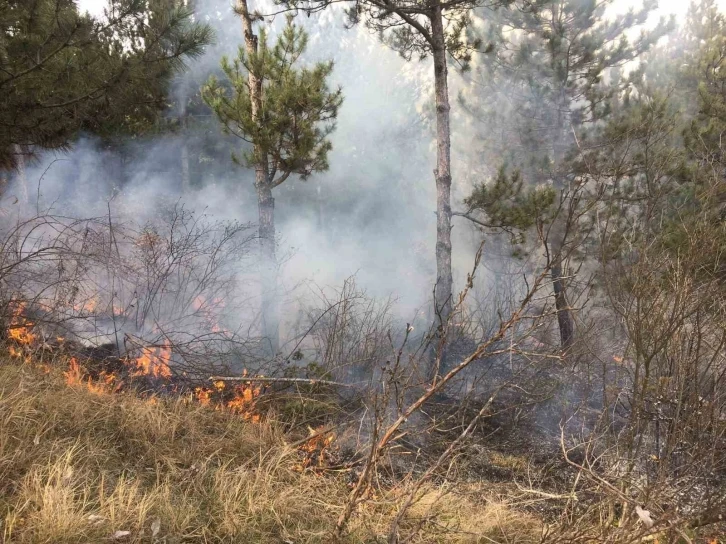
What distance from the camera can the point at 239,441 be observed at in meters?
4.11

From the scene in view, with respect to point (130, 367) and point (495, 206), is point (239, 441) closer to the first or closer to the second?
point (130, 367)

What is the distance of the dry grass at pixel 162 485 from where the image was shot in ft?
8.85

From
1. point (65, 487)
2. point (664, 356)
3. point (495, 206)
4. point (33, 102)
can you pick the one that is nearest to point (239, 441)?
point (65, 487)

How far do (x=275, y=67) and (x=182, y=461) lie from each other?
217 inches

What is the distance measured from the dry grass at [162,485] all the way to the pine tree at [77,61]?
2556 mm

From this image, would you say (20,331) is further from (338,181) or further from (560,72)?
(338,181)

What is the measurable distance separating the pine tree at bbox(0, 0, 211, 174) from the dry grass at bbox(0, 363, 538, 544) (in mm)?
2556

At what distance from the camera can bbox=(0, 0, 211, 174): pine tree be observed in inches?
165

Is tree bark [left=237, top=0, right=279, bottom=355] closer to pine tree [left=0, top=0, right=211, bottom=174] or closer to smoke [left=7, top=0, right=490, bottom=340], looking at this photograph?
pine tree [left=0, top=0, right=211, bottom=174]

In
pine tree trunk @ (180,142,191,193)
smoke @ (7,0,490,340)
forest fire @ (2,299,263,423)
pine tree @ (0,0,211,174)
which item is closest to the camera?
pine tree @ (0,0,211,174)

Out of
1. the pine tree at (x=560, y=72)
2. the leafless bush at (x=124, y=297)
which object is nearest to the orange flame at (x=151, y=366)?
the leafless bush at (x=124, y=297)

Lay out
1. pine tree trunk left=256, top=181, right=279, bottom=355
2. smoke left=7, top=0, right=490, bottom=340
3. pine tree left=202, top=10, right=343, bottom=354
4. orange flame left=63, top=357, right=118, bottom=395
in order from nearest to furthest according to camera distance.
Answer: orange flame left=63, top=357, right=118, bottom=395
pine tree left=202, top=10, right=343, bottom=354
pine tree trunk left=256, top=181, right=279, bottom=355
smoke left=7, top=0, right=490, bottom=340

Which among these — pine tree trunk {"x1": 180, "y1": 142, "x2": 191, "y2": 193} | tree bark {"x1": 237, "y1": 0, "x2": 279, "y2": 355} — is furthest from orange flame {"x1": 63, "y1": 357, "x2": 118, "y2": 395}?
pine tree trunk {"x1": 180, "y1": 142, "x2": 191, "y2": 193}

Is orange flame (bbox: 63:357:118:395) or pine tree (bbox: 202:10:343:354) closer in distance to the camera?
orange flame (bbox: 63:357:118:395)
